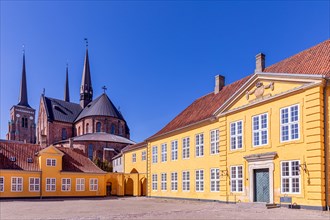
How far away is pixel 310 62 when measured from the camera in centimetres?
2170

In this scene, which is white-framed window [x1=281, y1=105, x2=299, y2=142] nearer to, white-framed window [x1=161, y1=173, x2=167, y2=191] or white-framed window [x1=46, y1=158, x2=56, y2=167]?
white-framed window [x1=161, y1=173, x2=167, y2=191]

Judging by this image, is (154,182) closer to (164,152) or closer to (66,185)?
(164,152)

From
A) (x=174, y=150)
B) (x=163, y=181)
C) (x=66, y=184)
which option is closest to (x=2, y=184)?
(x=66, y=184)

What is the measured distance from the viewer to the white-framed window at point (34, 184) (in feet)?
133

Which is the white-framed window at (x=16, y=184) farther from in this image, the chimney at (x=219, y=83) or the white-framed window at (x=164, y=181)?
the chimney at (x=219, y=83)

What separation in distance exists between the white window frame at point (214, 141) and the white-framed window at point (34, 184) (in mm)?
23128

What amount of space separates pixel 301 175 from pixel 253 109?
5.83 m

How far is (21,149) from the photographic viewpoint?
42906mm

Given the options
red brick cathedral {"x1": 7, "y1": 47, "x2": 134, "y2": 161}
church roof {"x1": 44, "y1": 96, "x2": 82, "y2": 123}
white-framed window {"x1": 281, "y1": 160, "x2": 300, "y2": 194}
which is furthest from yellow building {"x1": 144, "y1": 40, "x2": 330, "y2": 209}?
church roof {"x1": 44, "y1": 96, "x2": 82, "y2": 123}

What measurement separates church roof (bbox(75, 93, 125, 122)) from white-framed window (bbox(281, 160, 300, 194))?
5482 cm

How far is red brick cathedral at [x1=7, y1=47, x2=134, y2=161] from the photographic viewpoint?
6444 cm

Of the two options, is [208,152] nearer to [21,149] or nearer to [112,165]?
[21,149]

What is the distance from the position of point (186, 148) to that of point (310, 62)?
46.0ft

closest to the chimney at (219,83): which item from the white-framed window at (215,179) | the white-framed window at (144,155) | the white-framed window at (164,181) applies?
the white-framed window at (215,179)
